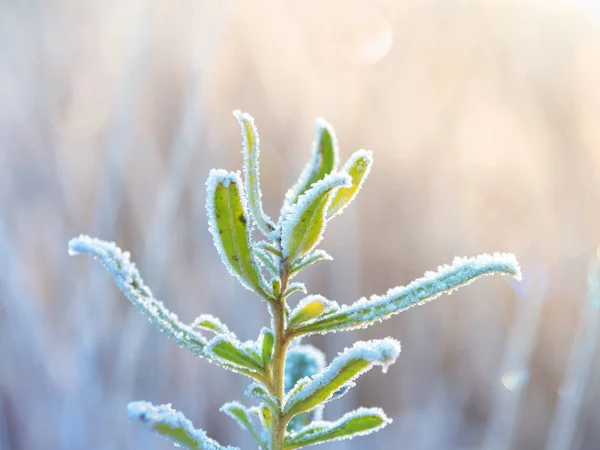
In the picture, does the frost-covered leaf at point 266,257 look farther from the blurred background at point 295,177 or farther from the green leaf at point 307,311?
the blurred background at point 295,177

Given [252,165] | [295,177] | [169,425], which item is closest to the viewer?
[169,425]

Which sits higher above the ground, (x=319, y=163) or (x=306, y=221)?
(x=319, y=163)

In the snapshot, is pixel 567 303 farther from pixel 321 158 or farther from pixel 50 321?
pixel 321 158

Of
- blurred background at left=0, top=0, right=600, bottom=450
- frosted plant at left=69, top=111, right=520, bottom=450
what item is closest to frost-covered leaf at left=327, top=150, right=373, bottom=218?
frosted plant at left=69, top=111, right=520, bottom=450

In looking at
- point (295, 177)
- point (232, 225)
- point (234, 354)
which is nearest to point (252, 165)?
point (232, 225)

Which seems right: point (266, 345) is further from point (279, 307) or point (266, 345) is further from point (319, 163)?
point (319, 163)
